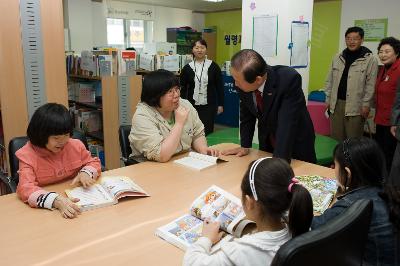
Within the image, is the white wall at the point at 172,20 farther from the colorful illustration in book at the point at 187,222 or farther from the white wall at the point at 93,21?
the colorful illustration in book at the point at 187,222

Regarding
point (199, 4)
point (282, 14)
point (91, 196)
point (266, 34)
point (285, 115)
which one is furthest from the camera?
point (199, 4)

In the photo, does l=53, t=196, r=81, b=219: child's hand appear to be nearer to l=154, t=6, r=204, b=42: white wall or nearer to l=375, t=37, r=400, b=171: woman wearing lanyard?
l=375, t=37, r=400, b=171: woman wearing lanyard

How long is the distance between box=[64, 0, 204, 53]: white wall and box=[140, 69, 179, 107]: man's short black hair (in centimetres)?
598

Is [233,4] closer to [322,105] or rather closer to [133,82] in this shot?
[322,105]

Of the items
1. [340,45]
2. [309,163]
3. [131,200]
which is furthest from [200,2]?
[131,200]

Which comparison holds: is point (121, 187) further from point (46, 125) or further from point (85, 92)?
point (85, 92)

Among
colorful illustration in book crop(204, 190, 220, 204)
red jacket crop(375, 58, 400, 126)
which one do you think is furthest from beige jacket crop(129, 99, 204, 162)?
red jacket crop(375, 58, 400, 126)

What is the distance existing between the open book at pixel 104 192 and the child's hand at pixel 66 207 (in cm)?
4

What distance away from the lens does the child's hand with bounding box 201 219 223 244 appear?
132 cm

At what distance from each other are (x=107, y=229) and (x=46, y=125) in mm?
630

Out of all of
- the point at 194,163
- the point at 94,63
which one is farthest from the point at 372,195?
the point at 94,63

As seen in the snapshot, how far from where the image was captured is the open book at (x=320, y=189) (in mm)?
1656

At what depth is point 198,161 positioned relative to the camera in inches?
90.5

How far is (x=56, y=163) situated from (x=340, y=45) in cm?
614
